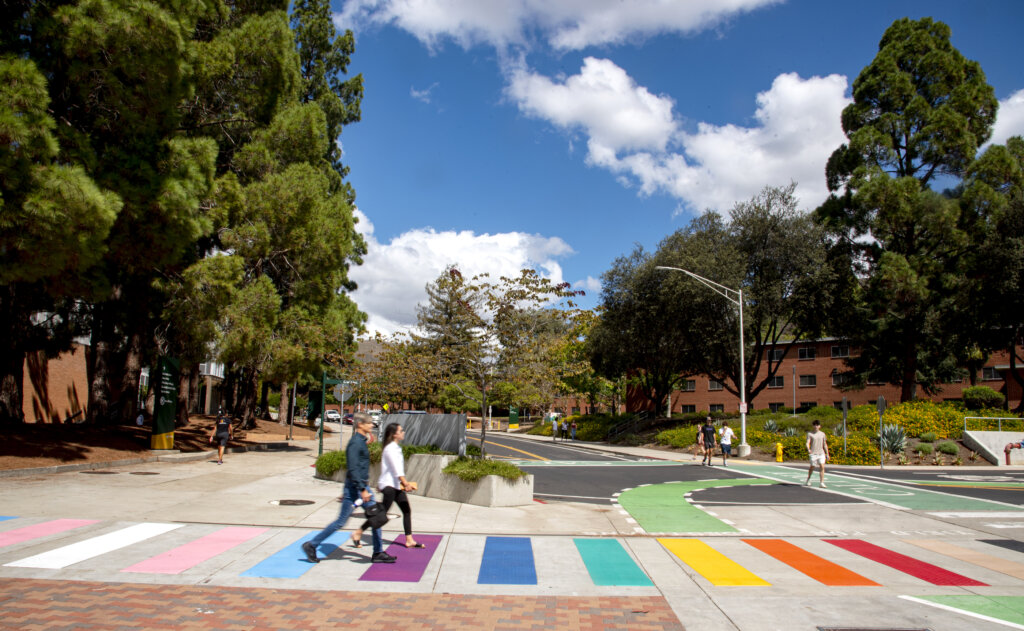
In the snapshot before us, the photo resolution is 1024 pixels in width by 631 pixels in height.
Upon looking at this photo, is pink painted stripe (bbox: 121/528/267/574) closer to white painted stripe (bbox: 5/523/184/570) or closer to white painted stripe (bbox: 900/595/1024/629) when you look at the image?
white painted stripe (bbox: 5/523/184/570)

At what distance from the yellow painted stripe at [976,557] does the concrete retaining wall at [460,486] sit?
6.19m

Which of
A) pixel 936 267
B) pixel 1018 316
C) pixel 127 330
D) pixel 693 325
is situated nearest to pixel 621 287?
pixel 693 325

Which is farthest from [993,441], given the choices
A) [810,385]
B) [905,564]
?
[810,385]

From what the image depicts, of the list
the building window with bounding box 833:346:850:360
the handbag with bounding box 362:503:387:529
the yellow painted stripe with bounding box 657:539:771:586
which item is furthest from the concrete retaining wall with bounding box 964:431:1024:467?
the building window with bounding box 833:346:850:360

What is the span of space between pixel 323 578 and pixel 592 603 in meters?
2.78

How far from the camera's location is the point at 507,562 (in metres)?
7.91

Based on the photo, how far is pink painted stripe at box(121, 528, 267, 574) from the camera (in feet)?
23.1

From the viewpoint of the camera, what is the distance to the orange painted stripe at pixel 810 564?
24.4 feet

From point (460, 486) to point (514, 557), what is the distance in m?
4.67

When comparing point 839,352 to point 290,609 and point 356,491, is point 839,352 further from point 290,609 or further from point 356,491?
point 290,609

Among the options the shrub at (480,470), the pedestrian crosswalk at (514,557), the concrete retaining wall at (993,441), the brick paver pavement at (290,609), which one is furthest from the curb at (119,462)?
the concrete retaining wall at (993,441)

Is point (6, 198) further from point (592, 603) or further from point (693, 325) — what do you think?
point (693, 325)

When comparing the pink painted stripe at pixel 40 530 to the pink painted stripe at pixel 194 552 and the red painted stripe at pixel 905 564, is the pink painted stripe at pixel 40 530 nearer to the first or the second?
the pink painted stripe at pixel 194 552

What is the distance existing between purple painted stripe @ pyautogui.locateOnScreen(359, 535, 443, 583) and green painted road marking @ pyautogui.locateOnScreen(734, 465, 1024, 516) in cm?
1001
